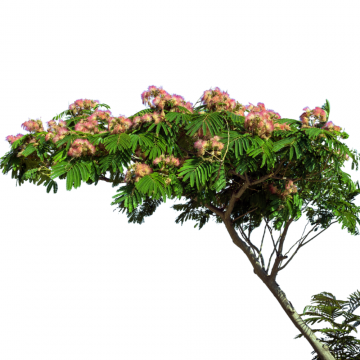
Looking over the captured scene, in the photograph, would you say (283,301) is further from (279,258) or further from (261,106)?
(261,106)

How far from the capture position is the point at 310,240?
1178cm

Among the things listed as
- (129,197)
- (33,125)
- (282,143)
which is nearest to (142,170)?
(129,197)

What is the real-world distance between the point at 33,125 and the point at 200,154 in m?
3.46

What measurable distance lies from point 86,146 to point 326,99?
183 inches

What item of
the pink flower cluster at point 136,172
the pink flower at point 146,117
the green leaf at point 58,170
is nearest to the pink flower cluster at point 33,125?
the green leaf at point 58,170

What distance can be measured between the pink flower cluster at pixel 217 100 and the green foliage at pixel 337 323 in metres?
5.40

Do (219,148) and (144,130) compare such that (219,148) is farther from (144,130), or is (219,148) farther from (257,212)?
(257,212)

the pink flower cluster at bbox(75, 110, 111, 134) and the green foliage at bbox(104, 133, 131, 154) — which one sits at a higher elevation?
the pink flower cluster at bbox(75, 110, 111, 134)

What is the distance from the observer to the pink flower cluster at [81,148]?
342 inches

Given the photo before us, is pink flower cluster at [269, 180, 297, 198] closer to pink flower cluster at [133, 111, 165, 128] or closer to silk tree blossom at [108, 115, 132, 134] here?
pink flower cluster at [133, 111, 165, 128]

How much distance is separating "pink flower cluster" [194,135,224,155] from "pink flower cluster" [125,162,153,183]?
0.92 meters

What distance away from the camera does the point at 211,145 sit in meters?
8.78

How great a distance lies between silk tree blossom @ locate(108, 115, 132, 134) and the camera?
9016mm

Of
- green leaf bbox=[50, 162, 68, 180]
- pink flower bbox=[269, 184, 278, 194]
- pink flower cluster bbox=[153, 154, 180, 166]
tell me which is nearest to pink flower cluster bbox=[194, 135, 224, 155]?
pink flower cluster bbox=[153, 154, 180, 166]
